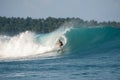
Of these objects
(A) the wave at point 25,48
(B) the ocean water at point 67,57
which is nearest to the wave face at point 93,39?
(B) the ocean water at point 67,57

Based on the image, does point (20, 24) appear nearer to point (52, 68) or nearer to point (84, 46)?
point (84, 46)

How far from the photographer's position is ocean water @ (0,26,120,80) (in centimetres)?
2212

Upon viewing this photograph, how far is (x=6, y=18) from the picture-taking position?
133750 mm

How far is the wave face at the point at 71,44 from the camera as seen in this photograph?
3256 centimetres

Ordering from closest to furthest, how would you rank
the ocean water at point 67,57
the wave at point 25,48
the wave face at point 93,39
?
the ocean water at point 67,57
the wave face at point 93,39
the wave at point 25,48

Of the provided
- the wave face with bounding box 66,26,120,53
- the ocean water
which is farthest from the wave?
the wave face with bounding box 66,26,120,53

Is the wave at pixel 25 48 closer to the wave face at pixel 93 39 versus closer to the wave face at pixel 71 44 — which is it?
the wave face at pixel 71 44

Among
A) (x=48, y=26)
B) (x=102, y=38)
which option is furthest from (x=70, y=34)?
(x=48, y=26)

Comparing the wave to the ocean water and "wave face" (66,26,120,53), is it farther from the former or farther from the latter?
"wave face" (66,26,120,53)

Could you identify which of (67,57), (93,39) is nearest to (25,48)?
(93,39)

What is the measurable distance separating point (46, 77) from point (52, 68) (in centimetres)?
268

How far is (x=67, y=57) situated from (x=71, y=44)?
5.33m

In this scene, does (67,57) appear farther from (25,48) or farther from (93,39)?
(25,48)

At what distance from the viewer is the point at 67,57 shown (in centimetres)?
→ 2909
